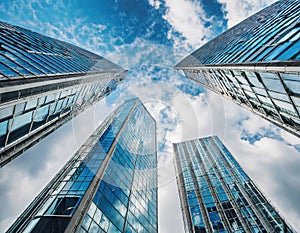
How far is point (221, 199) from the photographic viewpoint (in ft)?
160

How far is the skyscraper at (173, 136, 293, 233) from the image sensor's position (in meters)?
40.6

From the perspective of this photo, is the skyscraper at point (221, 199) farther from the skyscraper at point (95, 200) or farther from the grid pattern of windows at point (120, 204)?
the skyscraper at point (95, 200)

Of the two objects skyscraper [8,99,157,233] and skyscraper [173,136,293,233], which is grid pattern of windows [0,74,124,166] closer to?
skyscraper [8,99,157,233]

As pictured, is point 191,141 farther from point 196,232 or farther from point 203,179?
point 196,232

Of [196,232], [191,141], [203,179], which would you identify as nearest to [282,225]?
[196,232]

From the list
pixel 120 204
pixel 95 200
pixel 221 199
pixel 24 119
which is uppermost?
pixel 24 119

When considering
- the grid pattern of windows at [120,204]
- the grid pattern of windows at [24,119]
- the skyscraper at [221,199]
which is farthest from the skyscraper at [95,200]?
the skyscraper at [221,199]

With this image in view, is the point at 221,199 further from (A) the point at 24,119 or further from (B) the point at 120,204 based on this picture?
(A) the point at 24,119

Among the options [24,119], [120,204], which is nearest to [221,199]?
[120,204]

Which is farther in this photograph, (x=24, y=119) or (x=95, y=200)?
(x=95, y=200)

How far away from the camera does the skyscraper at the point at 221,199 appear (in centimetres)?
4059

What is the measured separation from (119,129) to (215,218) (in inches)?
1250

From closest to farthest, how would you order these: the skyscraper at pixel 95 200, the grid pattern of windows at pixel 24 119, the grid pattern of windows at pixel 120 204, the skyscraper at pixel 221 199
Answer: the grid pattern of windows at pixel 24 119 → the skyscraper at pixel 95 200 → the grid pattern of windows at pixel 120 204 → the skyscraper at pixel 221 199

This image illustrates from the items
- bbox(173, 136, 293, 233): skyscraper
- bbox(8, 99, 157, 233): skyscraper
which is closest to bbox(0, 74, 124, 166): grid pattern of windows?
bbox(8, 99, 157, 233): skyscraper
